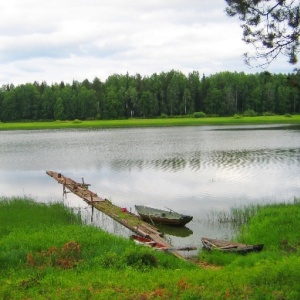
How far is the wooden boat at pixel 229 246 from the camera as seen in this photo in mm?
16047

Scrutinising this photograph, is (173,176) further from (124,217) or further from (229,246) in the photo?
(229,246)

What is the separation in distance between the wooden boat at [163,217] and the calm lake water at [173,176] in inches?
19.2

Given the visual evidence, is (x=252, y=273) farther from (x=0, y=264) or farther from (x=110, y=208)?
(x=110, y=208)

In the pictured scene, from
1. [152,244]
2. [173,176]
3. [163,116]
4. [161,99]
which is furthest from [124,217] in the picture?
[161,99]

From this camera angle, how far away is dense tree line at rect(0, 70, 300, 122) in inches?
5517

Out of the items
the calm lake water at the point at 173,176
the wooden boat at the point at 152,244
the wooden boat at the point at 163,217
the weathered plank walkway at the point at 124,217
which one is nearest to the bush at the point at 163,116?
the calm lake water at the point at 173,176

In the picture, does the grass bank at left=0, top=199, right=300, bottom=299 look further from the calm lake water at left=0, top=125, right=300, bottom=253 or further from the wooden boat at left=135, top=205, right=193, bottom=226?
the wooden boat at left=135, top=205, right=193, bottom=226

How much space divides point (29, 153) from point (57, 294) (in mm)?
46391

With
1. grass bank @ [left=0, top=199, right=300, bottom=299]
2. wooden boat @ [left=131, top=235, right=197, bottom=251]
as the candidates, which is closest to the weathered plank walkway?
wooden boat @ [left=131, top=235, right=197, bottom=251]

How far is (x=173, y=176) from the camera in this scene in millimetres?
35281

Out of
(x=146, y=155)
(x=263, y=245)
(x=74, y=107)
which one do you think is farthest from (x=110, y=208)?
(x=74, y=107)

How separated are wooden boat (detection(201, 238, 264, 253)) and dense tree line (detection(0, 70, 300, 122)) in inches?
4503

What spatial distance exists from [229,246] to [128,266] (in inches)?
195

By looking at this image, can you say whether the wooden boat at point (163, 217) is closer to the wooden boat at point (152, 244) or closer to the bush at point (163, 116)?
the wooden boat at point (152, 244)
